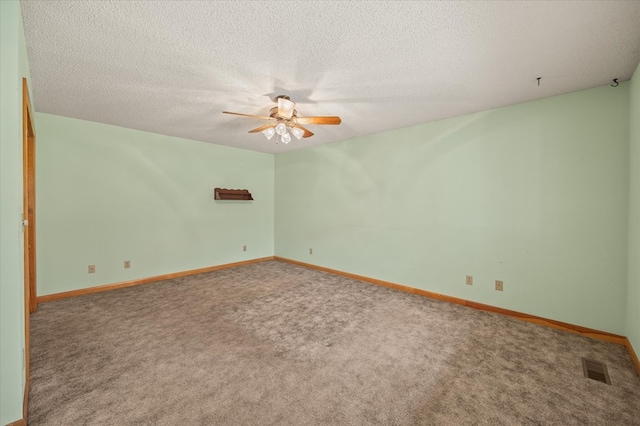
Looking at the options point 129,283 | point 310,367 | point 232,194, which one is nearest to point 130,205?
point 129,283

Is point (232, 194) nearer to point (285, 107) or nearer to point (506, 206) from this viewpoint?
point (285, 107)

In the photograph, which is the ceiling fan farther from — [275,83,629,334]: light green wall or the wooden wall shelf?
the wooden wall shelf

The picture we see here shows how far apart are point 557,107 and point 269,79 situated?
2.89 m

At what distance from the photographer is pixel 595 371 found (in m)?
2.01

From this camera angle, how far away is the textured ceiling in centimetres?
157

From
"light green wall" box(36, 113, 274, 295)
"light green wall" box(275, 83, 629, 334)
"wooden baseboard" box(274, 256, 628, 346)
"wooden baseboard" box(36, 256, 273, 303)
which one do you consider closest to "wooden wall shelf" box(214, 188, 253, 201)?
"light green wall" box(36, 113, 274, 295)

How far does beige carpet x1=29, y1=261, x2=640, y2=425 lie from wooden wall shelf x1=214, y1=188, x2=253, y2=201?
213cm

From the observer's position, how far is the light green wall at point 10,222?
4.52 ft

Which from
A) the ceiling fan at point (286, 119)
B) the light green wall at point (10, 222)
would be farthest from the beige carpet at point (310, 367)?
the ceiling fan at point (286, 119)

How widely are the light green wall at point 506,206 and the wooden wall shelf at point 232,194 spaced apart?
1971 mm

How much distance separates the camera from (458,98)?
2799mm

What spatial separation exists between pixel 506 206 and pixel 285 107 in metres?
2.67

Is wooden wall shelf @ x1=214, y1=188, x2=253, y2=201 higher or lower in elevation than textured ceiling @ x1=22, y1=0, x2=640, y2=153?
lower

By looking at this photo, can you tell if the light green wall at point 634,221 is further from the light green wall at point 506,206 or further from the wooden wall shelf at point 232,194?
the wooden wall shelf at point 232,194
